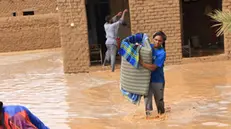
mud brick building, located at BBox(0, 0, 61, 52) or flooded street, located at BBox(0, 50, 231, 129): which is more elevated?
mud brick building, located at BBox(0, 0, 61, 52)

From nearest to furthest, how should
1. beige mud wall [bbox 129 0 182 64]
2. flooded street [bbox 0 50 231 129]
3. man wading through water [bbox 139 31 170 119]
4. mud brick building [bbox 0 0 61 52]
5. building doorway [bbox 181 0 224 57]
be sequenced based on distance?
man wading through water [bbox 139 31 170 119], flooded street [bbox 0 50 231 129], beige mud wall [bbox 129 0 182 64], building doorway [bbox 181 0 224 57], mud brick building [bbox 0 0 61 52]

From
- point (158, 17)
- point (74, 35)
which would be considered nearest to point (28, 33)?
point (74, 35)

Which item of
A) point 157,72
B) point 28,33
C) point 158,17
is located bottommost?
point 157,72

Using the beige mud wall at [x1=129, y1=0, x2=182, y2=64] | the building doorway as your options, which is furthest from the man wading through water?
the building doorway

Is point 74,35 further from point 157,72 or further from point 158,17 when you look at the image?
point 157,72

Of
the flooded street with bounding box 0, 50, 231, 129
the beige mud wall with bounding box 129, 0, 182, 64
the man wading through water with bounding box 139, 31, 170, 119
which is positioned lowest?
the flooded street with bounding box 0, 50, 231, 129

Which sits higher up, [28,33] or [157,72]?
[28,33]

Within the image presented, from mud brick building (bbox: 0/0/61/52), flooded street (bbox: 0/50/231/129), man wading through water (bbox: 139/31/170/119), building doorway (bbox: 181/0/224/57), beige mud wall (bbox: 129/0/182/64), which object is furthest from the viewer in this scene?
mud brick building (bbox: 0/0/61/52)

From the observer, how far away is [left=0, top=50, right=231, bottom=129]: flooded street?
665 centimetres

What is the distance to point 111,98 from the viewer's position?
28.4ft

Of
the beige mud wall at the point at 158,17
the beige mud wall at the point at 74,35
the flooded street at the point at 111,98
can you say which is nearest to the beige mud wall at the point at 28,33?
the flooded street at the point at 111,98

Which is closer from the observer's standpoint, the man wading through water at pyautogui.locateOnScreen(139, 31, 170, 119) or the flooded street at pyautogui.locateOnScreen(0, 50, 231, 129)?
the man wading through water at pyautogui.locateOnScreen(139, 31, 170, 119)

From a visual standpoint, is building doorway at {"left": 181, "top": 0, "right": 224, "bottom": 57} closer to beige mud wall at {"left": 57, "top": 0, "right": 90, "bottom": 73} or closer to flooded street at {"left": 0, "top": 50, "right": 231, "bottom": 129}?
flooded street at {"left": 0, "top": 50, "right": 231, "bottom": 129}

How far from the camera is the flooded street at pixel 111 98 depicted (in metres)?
6.65
